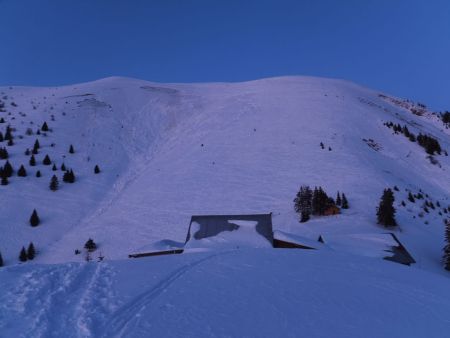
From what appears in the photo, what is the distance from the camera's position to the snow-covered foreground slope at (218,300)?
514cm

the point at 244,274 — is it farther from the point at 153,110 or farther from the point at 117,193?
the point at 153,110

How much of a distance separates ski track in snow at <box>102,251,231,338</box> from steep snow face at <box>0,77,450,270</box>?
10696 millimetres

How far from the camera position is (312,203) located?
22250 millimetres

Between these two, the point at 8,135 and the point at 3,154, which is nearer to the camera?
the point at 3,154

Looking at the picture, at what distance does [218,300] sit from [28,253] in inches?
607

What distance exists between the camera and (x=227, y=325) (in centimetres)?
521

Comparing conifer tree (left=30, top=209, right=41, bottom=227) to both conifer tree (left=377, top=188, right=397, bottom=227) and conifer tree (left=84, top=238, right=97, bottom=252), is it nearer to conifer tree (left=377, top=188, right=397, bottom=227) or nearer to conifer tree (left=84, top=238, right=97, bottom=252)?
conifer tree (left=84, top=238, right=97, bottom=252)

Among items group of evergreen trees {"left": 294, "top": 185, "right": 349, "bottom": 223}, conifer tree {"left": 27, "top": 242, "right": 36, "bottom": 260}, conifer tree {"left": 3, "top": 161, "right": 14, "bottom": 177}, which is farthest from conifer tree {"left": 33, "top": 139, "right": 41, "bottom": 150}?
group of evergreen trees {"left": 294, "top": 185, "right": 349, "bottom": 223}

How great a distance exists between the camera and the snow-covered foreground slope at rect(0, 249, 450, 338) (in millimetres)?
5137

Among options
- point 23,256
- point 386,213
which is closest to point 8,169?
point 23,256

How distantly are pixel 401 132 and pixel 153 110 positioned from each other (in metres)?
30.5

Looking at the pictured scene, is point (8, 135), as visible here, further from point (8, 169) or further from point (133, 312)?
point (133, 312)

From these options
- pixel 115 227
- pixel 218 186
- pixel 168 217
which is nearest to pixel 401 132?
pixel 218 186

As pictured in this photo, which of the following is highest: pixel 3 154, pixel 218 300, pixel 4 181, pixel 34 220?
pixel 3 154
